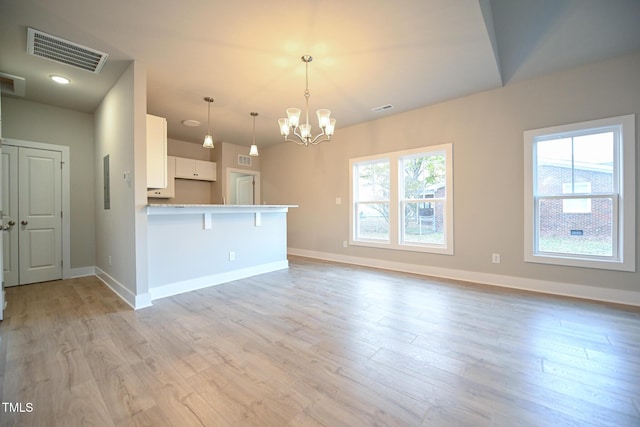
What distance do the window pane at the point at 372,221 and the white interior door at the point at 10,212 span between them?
5.25 meters

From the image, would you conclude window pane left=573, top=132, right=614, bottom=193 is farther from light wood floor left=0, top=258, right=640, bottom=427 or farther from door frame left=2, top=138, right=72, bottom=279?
door frame left=2, top=138, right=72, bottom=279

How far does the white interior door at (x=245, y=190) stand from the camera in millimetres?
7109

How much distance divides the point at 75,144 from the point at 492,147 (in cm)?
636

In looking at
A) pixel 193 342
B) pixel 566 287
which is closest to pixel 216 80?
pixel 193 342

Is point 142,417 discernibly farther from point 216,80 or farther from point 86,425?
point 216,80

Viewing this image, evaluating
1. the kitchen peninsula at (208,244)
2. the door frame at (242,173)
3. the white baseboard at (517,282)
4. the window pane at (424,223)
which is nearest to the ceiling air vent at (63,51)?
the kitchen peninsula at (208,244)

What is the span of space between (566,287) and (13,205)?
7358 mm

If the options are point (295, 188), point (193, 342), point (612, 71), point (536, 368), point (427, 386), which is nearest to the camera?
point (427, 386)

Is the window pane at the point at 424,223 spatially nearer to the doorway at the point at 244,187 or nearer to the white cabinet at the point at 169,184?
the doorway at the point at 244,187

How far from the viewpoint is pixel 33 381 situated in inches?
64.3

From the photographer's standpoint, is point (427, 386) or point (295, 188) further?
point (295, 188)

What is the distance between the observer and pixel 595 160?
122 inches

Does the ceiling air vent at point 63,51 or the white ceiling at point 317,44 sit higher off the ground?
the white ceiling at point 317,44

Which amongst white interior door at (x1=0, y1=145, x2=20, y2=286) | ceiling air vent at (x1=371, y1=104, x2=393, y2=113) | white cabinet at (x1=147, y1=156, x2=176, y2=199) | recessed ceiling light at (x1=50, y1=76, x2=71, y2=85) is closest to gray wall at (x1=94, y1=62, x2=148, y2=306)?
recessed ceiling light at (x1=50, y1=76, x2=71, y2=85)
